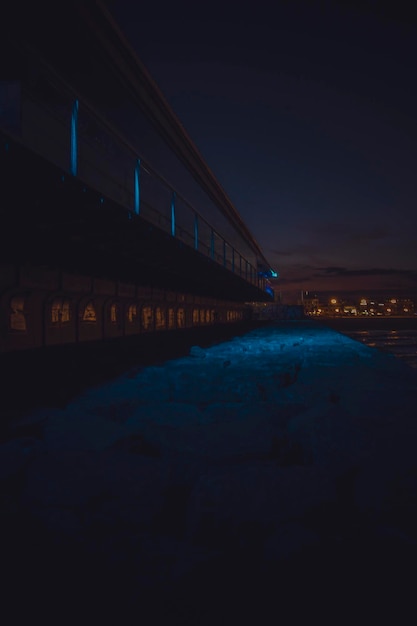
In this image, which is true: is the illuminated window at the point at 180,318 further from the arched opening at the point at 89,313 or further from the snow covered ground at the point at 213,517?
the snow covered ground at the point at 213,517

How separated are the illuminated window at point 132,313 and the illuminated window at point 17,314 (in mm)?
5033

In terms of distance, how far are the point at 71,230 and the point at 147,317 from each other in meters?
8.04

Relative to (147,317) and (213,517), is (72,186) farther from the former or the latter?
(147,317)

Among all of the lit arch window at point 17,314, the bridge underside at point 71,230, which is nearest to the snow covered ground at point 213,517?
the bridge underside at point 71,230

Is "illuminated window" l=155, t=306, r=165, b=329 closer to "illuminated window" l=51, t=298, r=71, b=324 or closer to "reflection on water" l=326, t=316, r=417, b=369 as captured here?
"illuminated window" l=51, t=298, r=71, b=324

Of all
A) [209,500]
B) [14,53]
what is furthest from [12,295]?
[209,500]

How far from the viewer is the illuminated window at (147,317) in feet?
43.7

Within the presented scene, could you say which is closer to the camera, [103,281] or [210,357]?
[210,357]

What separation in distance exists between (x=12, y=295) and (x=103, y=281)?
372 cm

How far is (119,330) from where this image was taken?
11195 mm

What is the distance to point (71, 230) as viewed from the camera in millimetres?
5844

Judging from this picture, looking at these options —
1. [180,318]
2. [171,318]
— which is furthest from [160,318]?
[180,318]

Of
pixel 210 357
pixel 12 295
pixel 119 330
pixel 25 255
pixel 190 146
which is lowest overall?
pixel 210 357

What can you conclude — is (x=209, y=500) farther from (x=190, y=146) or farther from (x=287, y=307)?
(x=287, y=307)
